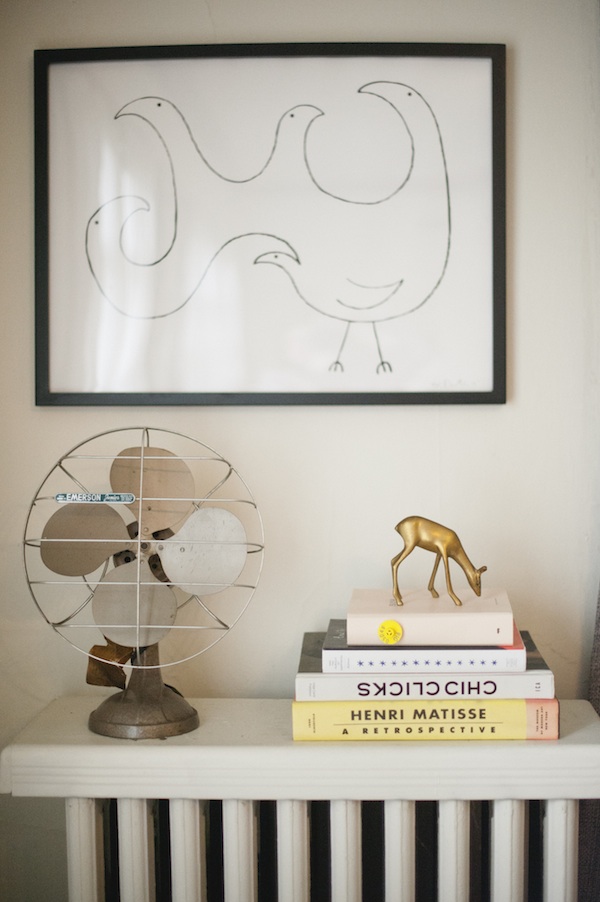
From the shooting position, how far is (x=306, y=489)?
4.97 ft

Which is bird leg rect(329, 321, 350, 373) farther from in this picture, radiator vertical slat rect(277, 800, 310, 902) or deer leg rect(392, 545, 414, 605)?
radiator vertical slat rect(277, 800, 310, 902)

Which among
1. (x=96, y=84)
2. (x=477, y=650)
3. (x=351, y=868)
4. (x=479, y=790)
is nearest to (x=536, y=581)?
(x=477, y=650)

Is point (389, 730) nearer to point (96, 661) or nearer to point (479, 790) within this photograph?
point (479, 790)

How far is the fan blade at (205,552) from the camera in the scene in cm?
129

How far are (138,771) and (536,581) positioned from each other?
756 mm

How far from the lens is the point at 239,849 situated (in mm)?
1232

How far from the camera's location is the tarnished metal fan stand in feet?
4.16

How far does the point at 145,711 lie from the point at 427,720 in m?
0.43

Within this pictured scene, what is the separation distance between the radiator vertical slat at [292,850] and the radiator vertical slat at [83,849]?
0.91 feet

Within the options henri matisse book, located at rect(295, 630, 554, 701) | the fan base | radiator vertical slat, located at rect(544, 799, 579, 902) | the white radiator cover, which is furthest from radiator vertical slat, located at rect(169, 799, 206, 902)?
radiator vertical slat, located at rect(544, 799, 579, 902)

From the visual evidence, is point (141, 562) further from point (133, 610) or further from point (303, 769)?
point (303, 769)

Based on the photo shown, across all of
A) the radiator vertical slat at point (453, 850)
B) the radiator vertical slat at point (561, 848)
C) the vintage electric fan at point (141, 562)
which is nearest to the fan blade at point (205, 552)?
the vintage electric fan at point (141, 562)

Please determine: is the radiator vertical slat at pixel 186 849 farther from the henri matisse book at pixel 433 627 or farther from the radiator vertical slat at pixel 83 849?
the henri matisse book at pixel 433 627

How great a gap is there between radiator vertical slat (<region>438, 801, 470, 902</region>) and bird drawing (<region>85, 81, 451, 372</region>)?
724 mm
